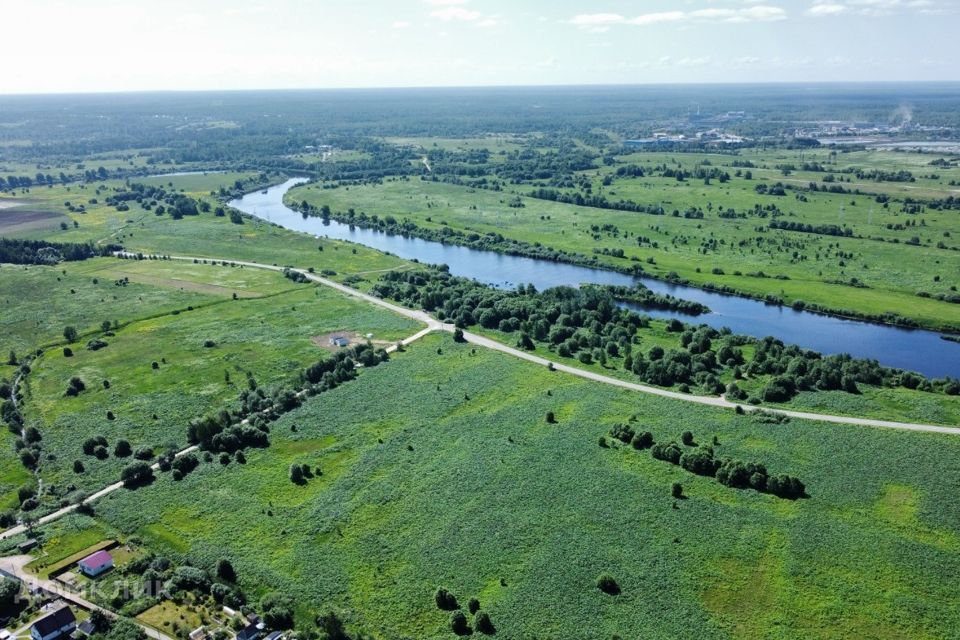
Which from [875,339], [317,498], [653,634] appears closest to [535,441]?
[317,498]

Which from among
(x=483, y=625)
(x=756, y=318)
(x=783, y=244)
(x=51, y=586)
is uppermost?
(x=783, y=244)

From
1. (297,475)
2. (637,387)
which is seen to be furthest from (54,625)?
(637,387)

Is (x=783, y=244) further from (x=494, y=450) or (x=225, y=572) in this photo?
(x=225, y=572)

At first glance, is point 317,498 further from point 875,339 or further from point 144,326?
point 875,339

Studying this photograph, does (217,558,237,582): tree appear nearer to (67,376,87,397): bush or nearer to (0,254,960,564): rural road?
(0,254,960,564): rural road

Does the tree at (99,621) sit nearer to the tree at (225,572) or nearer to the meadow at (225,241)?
the tree at (225,572)

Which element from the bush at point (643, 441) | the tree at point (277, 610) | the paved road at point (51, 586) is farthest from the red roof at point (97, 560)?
the bush at point (643, 441)
